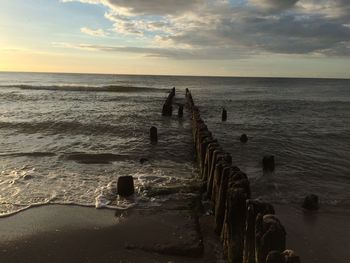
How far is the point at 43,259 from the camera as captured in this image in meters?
6.46

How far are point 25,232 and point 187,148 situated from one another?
948cm

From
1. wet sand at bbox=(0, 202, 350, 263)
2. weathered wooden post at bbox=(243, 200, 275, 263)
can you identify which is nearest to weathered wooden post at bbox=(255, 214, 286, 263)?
weathered wooden post at bbox=(243, 200, 275, 263)

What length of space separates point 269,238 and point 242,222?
1.56m

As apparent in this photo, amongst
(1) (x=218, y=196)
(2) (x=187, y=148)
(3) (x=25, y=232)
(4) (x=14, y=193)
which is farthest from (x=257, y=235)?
(2) (x=187, y=148)

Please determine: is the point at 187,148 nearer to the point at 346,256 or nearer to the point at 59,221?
the point at 59,221

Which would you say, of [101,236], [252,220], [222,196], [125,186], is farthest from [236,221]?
[125,186]

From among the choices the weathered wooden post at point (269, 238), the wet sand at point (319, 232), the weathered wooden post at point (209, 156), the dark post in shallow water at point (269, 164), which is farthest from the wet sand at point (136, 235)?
the dark post in shallow water at point (269, 164)

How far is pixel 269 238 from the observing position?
14.2 feet

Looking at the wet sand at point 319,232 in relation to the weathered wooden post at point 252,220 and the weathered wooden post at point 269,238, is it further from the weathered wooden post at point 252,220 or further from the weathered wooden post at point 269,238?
the weathered wooden post at point 269,238

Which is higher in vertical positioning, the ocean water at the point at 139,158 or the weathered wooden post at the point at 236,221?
the weathered wooden post at the point at 236,221

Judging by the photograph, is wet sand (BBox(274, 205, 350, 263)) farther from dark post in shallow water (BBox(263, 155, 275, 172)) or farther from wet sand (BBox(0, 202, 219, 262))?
dark post in shallow water (BBox(263, 155, 275, 172))

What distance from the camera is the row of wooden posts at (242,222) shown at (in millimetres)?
4316

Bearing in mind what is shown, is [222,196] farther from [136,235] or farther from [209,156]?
[209,156]

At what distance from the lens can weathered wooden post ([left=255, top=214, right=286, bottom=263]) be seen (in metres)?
4.31
